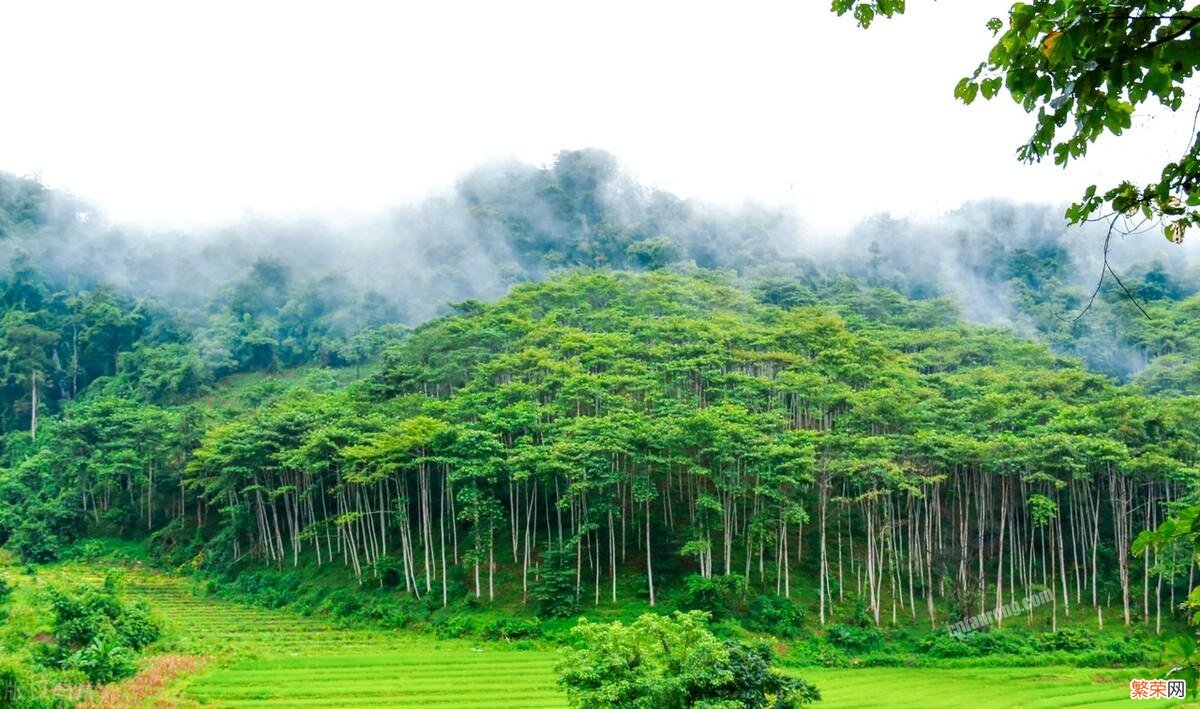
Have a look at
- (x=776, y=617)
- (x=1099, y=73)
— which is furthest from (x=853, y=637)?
(x=1099, y=73)

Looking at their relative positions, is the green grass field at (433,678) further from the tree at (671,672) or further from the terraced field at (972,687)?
the tree at (671,672)

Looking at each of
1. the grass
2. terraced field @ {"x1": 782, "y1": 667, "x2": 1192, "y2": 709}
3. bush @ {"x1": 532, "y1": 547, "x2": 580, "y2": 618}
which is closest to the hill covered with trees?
bush @ {"x1": 532, "y1": 547, "x2": 580, "y2": 618}

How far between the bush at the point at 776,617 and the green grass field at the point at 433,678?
232cm

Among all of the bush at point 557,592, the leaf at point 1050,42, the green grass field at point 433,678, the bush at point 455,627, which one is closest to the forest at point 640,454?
the bush at point 557,592

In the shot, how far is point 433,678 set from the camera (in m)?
23.4

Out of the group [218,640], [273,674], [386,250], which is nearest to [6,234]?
[386,250]

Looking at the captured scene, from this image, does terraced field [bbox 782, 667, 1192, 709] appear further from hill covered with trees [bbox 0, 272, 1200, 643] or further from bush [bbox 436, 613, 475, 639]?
bush [bbox 436, 613, 475, 639]

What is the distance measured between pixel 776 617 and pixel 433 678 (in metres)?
12.9

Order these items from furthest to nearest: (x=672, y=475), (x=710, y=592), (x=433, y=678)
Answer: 1. (x=672, y=475)
2. (x=710, y=592)
3. (x=433, y=678)

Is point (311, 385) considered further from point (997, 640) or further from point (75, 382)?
point (997, 640)

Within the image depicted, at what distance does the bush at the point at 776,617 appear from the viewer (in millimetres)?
27453

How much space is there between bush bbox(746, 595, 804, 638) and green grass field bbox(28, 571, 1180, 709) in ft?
7.62

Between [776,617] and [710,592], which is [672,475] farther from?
[776,617]

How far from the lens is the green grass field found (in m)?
21.6
